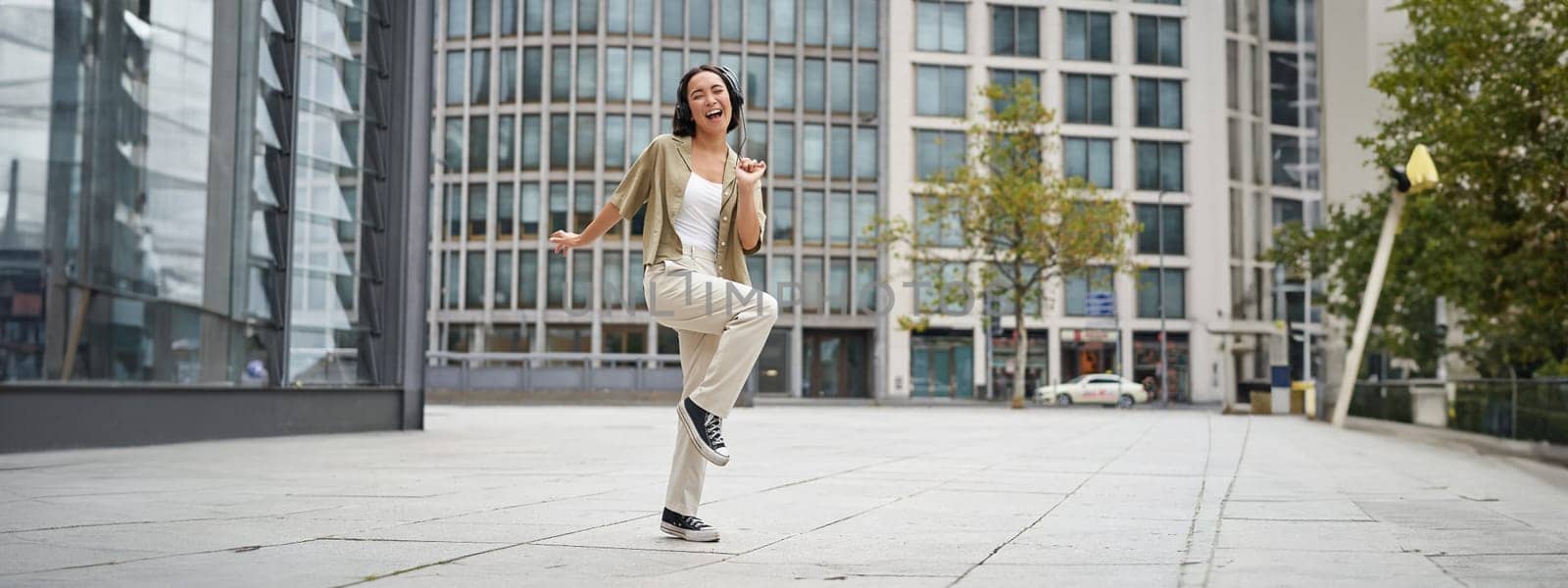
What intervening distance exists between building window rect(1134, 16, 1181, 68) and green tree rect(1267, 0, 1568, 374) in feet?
106

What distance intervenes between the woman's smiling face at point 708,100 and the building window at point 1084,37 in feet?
204

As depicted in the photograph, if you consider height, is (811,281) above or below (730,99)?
A: above

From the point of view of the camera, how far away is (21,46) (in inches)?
440

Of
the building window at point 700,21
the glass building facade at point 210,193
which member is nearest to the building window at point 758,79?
the building window at point 700,21

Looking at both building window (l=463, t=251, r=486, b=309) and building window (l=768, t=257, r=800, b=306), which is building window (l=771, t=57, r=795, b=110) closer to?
building window (l=768, t=257, r=800, b=306)

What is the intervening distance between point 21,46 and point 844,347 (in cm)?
5449

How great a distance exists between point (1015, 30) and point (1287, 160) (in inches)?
586

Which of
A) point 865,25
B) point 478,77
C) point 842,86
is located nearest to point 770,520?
point 478,77

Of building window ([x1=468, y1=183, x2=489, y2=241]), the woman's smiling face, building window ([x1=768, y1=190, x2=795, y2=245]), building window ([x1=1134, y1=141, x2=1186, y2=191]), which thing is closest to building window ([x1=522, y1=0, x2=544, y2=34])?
building window ([x1=468, y1=183, x2=489, y2=241])

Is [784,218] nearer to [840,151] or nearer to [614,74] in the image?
[840,151]

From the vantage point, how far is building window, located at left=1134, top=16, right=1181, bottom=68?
6694 cm

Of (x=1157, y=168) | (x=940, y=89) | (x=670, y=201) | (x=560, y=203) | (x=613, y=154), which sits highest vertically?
(x=940, y=89)

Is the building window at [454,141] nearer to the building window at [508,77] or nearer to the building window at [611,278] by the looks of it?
the building window at [508,77]

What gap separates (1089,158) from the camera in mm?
65750
